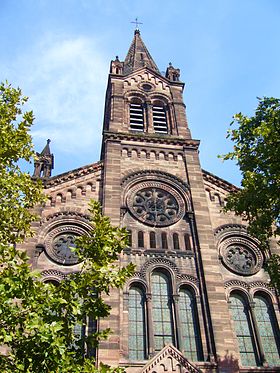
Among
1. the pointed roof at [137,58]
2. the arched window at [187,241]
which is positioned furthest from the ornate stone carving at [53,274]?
the pointed roof at [137,58]

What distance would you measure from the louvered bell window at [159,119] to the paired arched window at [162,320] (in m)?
11.5

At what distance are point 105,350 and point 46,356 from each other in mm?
7594

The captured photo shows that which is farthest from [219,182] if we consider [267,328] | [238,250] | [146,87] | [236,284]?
[146,87]

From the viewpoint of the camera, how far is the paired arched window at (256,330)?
17.0 metres

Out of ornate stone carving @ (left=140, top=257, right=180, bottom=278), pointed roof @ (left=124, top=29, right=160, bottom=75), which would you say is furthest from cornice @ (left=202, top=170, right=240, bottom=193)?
pointed roof @ (left=124, top=29, right=160, bottom=75)

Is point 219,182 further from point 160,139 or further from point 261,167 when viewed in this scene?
point 261,167

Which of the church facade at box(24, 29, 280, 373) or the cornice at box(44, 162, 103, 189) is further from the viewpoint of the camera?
the cornice at box(44, 162, 103, 189)

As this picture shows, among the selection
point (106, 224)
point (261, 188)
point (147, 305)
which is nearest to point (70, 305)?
point (106, 224)

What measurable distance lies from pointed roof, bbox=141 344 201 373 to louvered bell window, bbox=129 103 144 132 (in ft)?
50.2

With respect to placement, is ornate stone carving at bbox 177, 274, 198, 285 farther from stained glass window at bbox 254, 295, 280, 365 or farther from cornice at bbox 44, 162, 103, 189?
cornice at bbox 44, 162, 103, 189

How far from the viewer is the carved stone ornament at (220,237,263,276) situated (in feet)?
64.6

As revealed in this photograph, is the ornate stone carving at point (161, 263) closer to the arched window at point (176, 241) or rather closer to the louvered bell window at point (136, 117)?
the arched window at point (176, 241)

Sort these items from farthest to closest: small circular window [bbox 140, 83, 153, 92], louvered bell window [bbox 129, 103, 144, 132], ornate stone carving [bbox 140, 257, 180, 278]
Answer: small circular window [bbox 140, 83, 153, 92]
louvered bell window [bbox 129, 103, 144, 132]
ornate stone carving [bbox 140, 257, 180, 278]

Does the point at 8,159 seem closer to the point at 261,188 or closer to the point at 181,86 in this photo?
the point at 261,188
